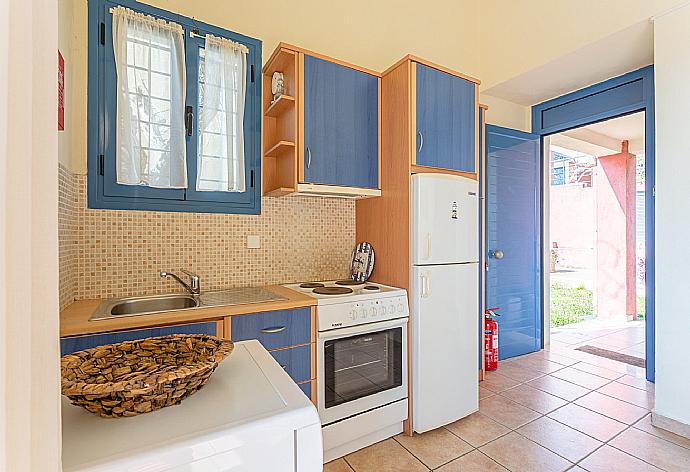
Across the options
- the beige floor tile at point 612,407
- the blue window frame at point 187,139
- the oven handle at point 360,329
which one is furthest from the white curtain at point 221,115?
the beige floor tile at point 612,407

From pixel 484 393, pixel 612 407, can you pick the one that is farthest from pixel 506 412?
pixel 612 407

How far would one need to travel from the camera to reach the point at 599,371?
3.25 meters

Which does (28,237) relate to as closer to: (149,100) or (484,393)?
(149,100)

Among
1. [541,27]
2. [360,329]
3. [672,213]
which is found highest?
[541,27]

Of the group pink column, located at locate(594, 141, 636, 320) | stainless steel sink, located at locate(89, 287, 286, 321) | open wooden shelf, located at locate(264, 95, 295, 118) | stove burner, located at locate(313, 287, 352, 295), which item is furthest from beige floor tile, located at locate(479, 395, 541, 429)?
pink column, located at locate(594, 141, 636, 320)

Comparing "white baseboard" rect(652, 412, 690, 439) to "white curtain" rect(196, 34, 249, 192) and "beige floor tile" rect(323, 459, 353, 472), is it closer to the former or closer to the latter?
"beige floor tile" rect(323, 459, 353, 472)

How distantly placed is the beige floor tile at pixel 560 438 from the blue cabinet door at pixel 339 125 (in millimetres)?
1889

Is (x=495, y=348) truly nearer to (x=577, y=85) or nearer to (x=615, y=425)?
(x=615, y=425)

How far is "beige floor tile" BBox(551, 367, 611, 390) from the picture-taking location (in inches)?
117

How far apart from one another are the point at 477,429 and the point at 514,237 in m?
1.98

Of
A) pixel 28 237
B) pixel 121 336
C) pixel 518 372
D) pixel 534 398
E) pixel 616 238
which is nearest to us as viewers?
pixel 28 237

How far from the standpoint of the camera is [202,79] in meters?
2.24

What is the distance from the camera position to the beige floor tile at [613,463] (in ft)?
6.21

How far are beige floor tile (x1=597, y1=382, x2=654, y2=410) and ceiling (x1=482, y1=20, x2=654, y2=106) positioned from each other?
8.61 feet
